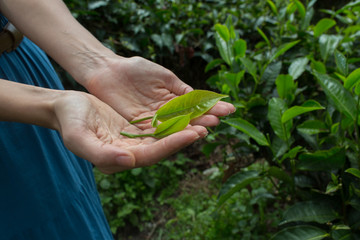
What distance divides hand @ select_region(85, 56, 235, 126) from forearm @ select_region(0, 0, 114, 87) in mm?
42

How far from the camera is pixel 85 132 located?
592 mm

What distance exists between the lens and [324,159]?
0.83 meters

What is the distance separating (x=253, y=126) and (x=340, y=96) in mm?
244

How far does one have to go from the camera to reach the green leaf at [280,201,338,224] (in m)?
0.85

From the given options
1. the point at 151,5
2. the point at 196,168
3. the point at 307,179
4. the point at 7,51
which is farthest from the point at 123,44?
the point at 307,179

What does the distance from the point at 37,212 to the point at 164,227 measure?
948 mm

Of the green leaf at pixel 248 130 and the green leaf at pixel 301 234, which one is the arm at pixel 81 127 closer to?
the green leaf at pixel 248 130

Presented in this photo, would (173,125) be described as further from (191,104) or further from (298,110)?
(298,110)

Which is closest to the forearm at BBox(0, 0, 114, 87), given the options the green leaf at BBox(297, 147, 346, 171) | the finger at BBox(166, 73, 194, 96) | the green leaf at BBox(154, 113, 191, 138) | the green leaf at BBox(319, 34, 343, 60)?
the finger at BBox(166, 73, 194, 96)

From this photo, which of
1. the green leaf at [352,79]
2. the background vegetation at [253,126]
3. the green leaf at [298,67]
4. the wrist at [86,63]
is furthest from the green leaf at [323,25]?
the wrist at [86,63]

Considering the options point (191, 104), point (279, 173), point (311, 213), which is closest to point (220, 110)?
point (191, 104)

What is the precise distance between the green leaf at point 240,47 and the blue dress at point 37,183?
658 millimetres

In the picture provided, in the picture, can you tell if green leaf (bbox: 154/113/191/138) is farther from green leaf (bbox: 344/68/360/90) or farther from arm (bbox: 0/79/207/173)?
green leaf (bbox: 344/68/360/90)

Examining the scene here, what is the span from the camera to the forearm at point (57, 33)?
83cm
